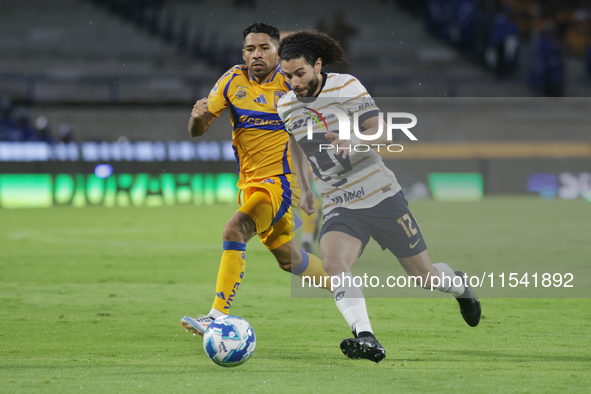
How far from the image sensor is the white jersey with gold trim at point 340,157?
497 cm

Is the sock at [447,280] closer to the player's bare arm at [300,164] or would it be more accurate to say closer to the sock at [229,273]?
the player's bare arm at [300,164]

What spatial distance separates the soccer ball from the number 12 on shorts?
1.13 m

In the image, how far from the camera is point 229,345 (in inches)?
179

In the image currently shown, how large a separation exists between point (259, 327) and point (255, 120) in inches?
58.4

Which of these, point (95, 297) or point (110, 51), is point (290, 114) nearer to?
Result: point (95, 297)

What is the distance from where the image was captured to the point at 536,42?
78.9 feet

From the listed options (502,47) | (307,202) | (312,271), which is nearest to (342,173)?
(307,202)

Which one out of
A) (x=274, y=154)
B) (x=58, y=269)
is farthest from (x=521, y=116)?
(x=274, y=154)

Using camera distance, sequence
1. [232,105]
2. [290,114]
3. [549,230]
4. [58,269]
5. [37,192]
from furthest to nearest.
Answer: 1. [37,192]
2. [549,230]
3. [58,269]
4. [232,105]
5. [290,114]

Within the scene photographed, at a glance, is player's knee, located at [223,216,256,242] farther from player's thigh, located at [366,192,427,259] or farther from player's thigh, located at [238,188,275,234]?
player's thigh, located at [366,192,427,259]

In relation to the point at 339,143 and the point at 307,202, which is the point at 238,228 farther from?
the point at 339,143

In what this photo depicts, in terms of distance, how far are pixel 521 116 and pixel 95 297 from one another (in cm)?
1904

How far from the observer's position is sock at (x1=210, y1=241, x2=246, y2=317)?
543cm

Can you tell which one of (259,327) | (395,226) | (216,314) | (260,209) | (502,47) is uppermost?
(395,226)
